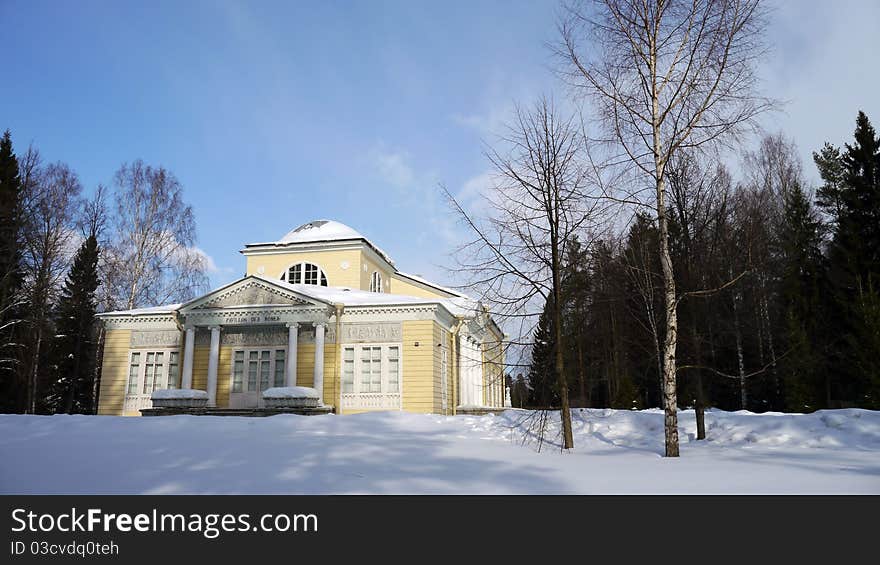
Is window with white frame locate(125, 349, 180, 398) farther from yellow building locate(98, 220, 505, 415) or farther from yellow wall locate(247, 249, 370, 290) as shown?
yellow wall locate(247, 249, 370, 290)

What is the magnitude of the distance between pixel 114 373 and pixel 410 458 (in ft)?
65.1

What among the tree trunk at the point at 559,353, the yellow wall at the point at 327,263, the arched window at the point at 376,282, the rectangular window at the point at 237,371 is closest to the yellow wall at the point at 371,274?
the yellow wall at the point at 327,263

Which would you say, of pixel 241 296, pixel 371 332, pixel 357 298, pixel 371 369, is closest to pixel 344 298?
pixel 357 298

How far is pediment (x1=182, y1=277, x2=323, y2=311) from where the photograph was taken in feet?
70.2

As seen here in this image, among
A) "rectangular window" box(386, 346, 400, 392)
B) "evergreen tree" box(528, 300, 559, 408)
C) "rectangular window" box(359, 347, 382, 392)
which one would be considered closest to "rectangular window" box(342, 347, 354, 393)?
"rectangular window" box(359, 347, 382, 392)

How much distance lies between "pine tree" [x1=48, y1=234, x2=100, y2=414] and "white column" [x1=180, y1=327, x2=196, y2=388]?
1288 cm

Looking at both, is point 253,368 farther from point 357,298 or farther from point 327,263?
point 327,263

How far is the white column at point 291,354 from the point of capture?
66.1 ft

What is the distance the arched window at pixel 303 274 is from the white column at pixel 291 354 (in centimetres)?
663

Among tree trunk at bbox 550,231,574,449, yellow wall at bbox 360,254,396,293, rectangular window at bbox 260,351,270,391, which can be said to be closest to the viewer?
tree trunk at bbox 550,231,574,449

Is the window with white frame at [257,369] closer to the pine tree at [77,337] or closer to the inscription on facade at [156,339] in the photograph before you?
the inscription on facade at [156,339]
